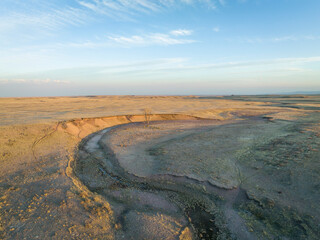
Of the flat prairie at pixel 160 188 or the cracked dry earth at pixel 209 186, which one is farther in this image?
the cracked dry earth at pixel 209 186

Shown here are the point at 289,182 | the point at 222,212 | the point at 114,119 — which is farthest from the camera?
the point at 114,119

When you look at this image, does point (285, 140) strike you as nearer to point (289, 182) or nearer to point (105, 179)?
point (289, 182)

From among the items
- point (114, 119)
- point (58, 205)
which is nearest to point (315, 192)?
point (58, 205)

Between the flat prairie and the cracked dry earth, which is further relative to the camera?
the cracked dry earth

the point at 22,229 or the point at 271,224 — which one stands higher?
the point at 22,229

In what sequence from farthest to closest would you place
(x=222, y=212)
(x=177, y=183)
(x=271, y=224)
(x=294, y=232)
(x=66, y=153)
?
1. (x=66, y=153)
2. (x=177, y=183)
3. (x=222, y=212)
4. (x=271, y=224)
5. (x=294, y=232)

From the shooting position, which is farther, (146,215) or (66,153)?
(66,153)

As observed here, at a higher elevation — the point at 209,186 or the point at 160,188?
the point at 209,186

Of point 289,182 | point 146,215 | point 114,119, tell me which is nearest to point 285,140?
point 289,182
